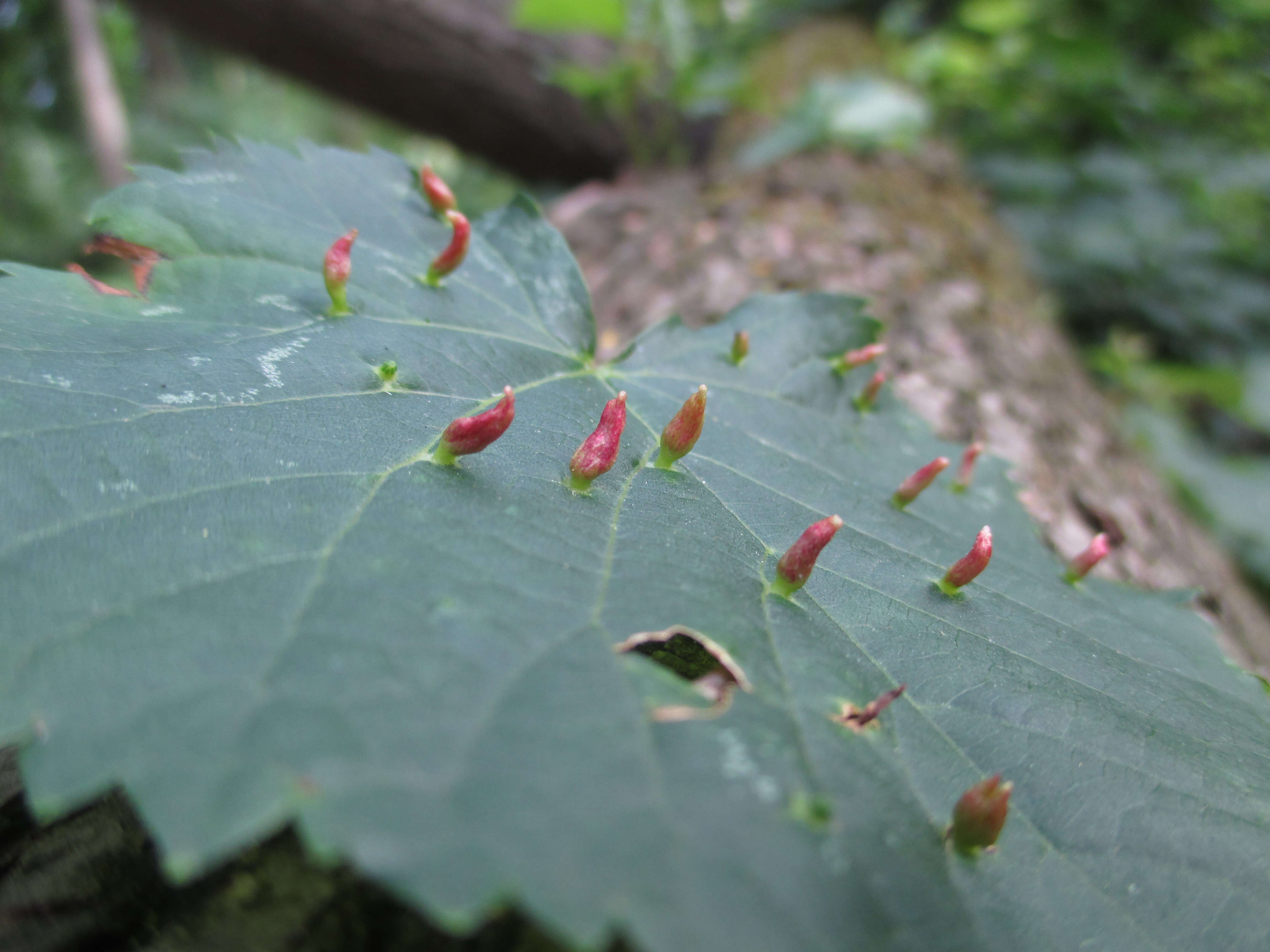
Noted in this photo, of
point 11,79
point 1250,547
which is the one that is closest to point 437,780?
point 1250,547

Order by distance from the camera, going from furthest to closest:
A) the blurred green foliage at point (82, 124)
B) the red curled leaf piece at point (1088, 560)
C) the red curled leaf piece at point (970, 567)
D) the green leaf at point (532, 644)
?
1. the blurred green foliage at point (82, 124)
2. the red curled leaf piece at point (1088, 560)
3. the red curled leaf piece at point (970, 567)
4. the green leaf at point (532, 644)

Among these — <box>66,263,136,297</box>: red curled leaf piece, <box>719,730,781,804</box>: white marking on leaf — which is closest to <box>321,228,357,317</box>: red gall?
<box>66,263,136,297</box>: red curled leaf piece

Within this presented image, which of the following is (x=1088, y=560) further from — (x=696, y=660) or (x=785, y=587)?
(x=696, y=660)

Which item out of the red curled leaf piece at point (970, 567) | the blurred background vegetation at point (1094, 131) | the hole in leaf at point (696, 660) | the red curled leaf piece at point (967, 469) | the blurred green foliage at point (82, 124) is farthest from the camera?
the blurred green foliage at point (82, 124)

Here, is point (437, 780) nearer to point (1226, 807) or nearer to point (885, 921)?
point (885, 921)

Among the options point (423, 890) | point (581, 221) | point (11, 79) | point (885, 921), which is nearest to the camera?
point (423, 890)

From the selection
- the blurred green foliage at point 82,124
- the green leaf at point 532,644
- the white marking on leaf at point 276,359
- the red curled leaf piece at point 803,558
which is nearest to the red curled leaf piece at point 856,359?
the green leaf at point 532,644

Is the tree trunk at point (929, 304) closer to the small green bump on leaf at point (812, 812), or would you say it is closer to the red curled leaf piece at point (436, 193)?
the red curled leaf piece at point (436, 193)
